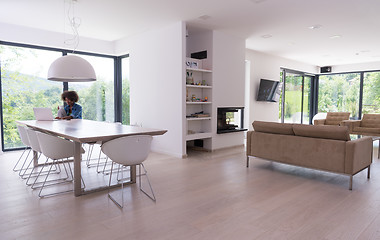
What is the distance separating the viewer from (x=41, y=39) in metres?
5.92

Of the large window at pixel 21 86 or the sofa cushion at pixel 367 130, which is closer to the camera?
the large window at pixel 21 86

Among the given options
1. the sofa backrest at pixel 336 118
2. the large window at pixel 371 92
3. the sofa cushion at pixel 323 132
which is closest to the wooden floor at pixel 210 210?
the sofa cushion at pixel 323 132

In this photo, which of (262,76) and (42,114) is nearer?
(42,114)

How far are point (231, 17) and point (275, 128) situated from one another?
2.26m

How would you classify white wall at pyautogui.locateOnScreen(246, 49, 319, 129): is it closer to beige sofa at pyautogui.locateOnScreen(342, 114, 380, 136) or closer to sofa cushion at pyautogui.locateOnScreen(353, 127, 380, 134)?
beige sofa at pyautogui.locateOnScreen(342, 114, 380, 136)

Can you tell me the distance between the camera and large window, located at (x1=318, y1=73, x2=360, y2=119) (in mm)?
10188

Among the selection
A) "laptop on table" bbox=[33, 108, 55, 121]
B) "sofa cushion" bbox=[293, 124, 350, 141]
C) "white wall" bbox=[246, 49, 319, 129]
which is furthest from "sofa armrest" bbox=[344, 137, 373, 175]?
"laptop on table" bbox=[33, 108, 55, 121]

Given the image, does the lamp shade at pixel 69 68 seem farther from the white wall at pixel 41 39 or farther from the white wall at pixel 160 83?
the white wall at pixel 41 39

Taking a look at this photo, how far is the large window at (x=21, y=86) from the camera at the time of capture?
5.69 m

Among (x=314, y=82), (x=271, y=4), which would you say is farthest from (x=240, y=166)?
(x=314, y=82)

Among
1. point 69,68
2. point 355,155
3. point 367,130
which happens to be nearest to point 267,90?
point 367,130

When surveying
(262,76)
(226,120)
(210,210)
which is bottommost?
(210,210)

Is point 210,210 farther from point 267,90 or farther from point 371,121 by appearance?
point 371,121

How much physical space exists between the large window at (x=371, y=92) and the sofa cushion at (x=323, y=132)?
779cm
